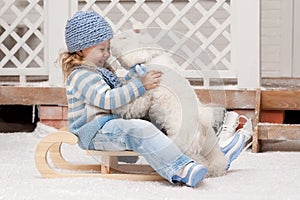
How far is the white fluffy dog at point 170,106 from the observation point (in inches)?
94.6

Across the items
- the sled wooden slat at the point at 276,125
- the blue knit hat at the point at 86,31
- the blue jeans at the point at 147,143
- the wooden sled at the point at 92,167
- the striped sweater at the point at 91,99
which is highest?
the blue knit hat at the point at 86,31

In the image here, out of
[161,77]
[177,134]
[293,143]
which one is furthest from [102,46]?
[293,143]

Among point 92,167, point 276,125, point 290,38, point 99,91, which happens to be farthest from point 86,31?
point 290,38

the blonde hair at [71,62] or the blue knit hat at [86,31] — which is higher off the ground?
the blue knit hat at [86,31]

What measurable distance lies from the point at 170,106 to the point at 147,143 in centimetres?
16

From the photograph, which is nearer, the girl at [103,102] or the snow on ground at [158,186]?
the snow on ground at [158,186]

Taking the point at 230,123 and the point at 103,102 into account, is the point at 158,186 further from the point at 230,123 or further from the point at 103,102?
the point at 230,123

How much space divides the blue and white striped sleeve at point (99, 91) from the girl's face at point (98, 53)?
0.08 metres

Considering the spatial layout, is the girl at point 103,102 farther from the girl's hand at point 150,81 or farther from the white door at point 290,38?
the white door at point 290,38

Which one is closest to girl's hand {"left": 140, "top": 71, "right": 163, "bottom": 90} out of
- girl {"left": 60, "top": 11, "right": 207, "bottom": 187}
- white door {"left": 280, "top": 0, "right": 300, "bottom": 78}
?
girl {"left": 60, "top": 11, "right": 207, "bottom": 187}

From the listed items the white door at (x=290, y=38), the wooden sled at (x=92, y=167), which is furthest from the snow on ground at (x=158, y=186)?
the white door at (x=290, y=38)

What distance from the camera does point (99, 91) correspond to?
8.05ft

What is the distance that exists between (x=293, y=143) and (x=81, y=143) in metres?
1.53

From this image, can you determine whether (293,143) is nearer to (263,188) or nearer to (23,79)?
(263,188)
